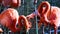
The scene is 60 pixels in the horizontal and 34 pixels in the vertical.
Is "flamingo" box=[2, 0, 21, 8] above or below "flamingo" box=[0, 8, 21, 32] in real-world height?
above

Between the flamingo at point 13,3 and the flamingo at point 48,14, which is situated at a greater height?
the flamingo at point 13,3

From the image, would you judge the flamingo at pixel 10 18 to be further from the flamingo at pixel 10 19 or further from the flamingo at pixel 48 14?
the flamingo at pixel 48 14

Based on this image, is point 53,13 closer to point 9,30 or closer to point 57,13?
point 57,13

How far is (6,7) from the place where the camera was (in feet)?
6.72

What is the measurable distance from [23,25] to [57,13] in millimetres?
466

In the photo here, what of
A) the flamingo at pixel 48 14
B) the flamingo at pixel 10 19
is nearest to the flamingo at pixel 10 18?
the flamingo at pixel 10 19

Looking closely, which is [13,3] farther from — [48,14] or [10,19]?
[48,14]

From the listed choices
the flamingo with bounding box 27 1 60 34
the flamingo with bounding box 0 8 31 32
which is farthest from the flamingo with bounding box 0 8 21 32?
the flamingo with bounding box 27 1 60 34

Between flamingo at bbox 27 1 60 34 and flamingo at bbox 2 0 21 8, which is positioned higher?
flamingo at bbox 2 0 21 8

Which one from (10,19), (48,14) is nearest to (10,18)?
(10,19)

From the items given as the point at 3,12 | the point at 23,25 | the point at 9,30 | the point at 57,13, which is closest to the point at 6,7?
the point at 3,12

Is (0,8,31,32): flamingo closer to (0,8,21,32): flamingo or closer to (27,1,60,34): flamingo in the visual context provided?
(0,8,21,32): flamingo

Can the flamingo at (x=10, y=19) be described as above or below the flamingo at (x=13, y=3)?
below

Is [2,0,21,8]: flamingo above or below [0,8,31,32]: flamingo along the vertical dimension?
above
